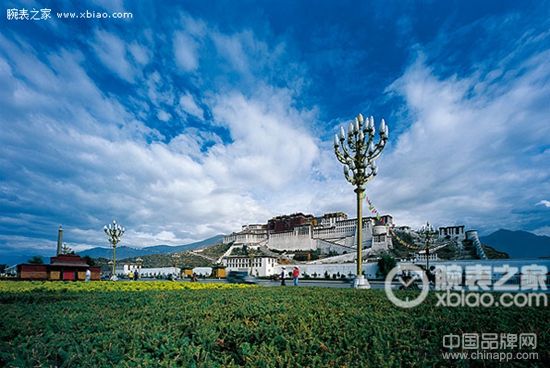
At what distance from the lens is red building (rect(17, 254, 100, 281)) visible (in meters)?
19.8

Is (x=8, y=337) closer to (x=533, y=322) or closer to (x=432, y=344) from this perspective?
A: (x=432, y=344)

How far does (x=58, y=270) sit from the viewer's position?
2112cm

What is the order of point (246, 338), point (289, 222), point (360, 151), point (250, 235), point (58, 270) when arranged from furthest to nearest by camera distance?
point (250, 235), point (289, 222), point (58, 270), point (360, 151), point (246, 338)

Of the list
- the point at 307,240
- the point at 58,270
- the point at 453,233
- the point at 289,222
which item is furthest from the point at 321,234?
the point at 58,270

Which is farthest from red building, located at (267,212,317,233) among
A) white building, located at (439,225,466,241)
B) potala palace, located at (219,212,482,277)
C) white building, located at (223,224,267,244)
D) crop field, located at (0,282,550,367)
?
crop field, located at (0,282,550,367)

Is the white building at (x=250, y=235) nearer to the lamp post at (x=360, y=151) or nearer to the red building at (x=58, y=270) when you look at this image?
the red building at (x=58, y=270)

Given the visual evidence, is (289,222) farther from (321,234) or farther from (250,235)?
(250,235)

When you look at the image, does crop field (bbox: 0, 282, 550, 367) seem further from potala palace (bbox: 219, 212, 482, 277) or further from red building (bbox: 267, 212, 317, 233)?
red building (bbox: 267, 212, 317, 233)

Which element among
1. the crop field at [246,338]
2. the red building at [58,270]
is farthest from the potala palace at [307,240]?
the crop field at [246,338]

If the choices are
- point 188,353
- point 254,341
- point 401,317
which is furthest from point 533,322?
point 188,353

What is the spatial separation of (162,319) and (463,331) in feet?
9.65

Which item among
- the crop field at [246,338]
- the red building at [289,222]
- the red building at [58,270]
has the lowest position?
the red building at [58,270]

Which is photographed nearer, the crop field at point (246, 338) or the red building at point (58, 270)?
the crop field at point (246, 338)

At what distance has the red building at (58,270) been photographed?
19.8 meters
